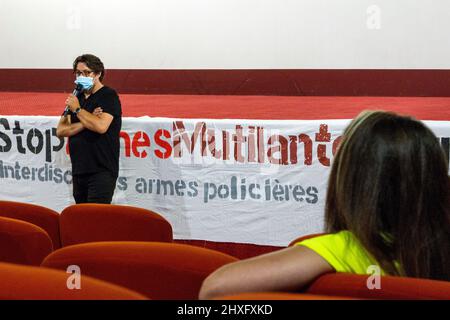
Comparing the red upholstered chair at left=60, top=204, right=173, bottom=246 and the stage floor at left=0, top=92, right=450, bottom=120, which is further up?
the stage floor at left=0, top=92, right=450, bottom=120

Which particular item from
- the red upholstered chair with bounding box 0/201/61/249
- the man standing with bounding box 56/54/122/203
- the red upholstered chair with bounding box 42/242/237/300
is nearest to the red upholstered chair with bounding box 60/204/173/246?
the red upholstered chair with bounding box 0/201/61/249

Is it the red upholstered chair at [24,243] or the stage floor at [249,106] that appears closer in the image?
the red upholstered chair at [24,243]

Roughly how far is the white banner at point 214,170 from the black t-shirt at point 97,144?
260mm

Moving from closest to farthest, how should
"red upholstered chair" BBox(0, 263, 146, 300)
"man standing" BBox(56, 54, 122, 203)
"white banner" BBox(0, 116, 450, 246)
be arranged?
"red upholstered chair" BBox(0, 263, 146, 300) → "white banner" BBox(0, 116, 450, 246) → "man standing" BBox(56, 54, 122, 203)

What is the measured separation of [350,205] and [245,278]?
0.24m

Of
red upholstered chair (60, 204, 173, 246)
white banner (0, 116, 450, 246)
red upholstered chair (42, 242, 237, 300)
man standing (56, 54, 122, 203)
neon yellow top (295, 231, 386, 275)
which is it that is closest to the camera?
neon yellow top (295, 231, 386, 275)

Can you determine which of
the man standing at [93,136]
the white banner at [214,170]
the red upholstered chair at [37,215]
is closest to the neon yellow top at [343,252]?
the red upholstered chair at [37,215]

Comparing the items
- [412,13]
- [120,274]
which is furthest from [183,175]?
[412,13]

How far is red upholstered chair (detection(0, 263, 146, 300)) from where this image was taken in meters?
1.15

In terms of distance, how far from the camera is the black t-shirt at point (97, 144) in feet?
13.1

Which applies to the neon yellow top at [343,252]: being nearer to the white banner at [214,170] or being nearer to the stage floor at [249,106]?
the white banner at [214,170]

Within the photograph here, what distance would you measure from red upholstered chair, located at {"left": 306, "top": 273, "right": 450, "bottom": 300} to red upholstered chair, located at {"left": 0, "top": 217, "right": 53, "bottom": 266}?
35.6 inches

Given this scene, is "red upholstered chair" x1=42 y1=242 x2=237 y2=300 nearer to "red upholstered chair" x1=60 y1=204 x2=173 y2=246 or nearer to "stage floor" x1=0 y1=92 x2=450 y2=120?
"red upholstered chair" x1=60 y1=204 x2=173 y2=246
